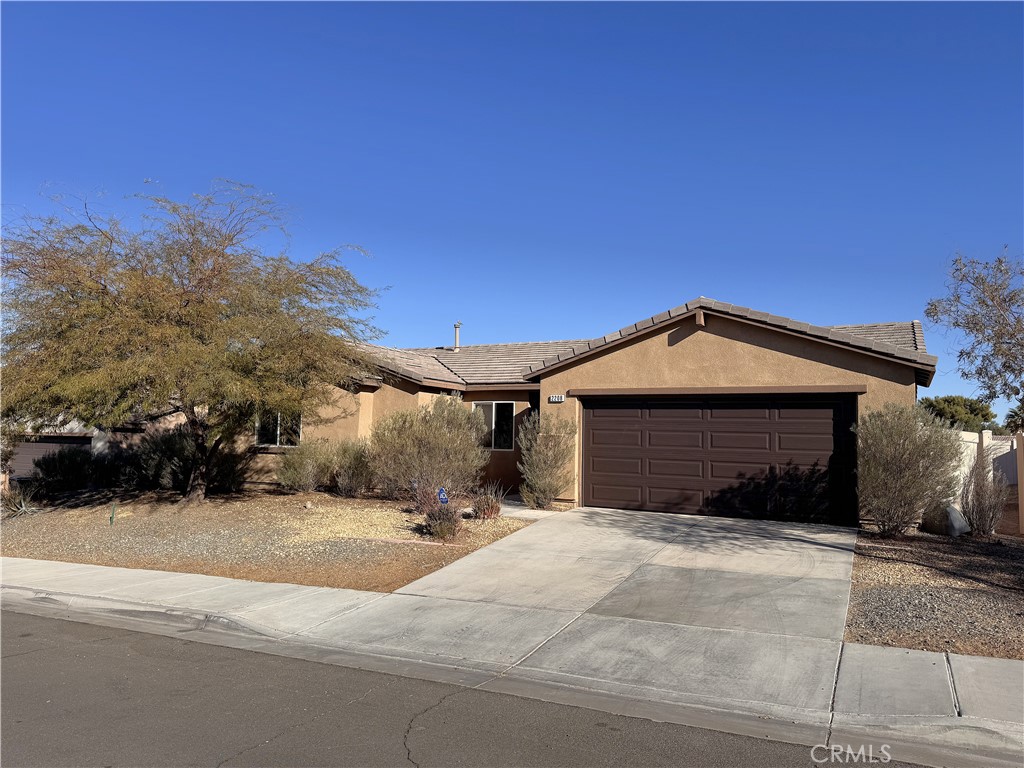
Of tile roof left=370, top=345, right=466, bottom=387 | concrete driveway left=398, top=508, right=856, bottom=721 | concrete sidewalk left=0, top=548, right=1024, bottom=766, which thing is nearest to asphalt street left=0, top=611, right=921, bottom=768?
concrete sidewalk left=0, top=548, right=1024, bottom=766

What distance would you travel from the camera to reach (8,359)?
13.8 m

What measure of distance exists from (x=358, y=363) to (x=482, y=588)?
799 cm

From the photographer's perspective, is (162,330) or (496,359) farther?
(496,359)

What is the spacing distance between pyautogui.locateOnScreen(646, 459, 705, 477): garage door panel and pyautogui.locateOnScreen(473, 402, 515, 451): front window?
4.87 metres

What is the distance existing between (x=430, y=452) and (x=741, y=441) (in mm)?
6055

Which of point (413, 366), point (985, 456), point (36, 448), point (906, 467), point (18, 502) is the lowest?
point (18, 502)

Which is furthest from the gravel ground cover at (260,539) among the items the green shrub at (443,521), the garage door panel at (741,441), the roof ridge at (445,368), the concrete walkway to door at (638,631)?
the roof ridge at (445,368)

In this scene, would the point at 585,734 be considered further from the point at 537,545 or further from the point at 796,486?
the point at 796,486

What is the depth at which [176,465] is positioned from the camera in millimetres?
19172

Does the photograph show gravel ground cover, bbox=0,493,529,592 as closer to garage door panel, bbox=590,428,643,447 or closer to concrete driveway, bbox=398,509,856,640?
concrete driveway, bbox=398,509,856,640

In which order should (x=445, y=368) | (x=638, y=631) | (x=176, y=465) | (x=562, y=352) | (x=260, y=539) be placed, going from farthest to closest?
(x=445, y=368) < (x=562, y=352) < (x=176, y=465) < (x=260, y=539) < (x=638, y=631)

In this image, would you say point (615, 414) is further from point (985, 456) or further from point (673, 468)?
point (985, 456)

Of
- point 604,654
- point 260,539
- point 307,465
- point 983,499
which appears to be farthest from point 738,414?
point 307,465

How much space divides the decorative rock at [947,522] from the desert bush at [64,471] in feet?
68.3
